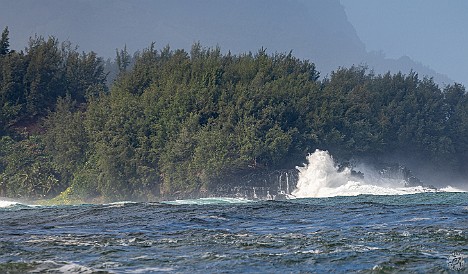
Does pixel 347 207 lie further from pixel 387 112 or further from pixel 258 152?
pixel 387 112

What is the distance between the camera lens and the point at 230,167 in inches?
2630

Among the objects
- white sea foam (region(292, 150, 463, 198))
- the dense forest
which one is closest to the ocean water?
white sea foam (region(292, 150, 463, 198))

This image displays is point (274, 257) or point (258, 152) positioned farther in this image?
point (258, 152)

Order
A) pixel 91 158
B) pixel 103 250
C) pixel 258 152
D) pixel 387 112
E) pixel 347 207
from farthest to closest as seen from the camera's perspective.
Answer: pixel 387 112, pixel 91 158, pixel 258 152, pixel 347 207, pixel 103 250

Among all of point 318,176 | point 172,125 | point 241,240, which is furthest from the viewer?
point 172,125

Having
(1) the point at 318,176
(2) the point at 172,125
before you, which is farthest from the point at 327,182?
(2) the point at 172,125

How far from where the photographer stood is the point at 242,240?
A: 2480cm

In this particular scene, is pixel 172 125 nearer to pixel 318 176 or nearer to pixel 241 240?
pixel 318 176

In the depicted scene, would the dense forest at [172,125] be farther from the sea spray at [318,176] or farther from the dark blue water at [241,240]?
the dark blue water at [241,240]

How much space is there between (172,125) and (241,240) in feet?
150

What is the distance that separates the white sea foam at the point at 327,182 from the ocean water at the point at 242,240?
23689 mm

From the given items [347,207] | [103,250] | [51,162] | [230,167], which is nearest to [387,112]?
[230,167]

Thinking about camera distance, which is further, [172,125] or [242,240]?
[172,125]

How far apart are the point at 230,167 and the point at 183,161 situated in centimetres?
404
